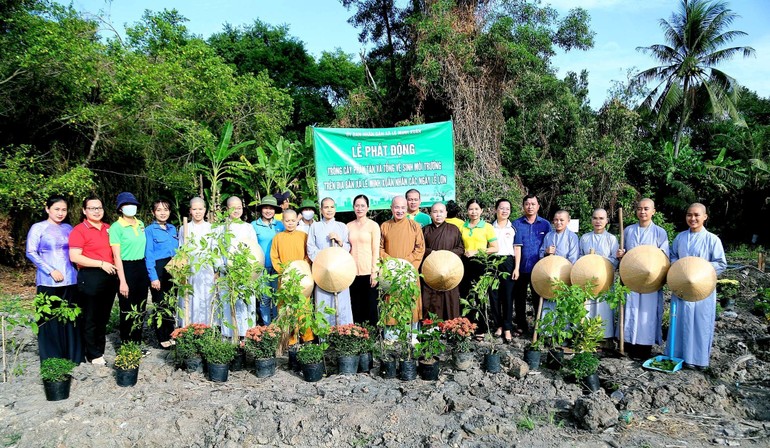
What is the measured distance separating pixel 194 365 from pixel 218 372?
35cm

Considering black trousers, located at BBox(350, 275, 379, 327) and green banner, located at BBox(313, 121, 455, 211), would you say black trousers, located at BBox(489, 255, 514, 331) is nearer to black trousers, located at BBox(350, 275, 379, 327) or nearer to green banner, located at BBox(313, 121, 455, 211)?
black trousers, located at BBox(350, 275, 379, 327)

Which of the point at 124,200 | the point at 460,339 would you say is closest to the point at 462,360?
the point at 460,339

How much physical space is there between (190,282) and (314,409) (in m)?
2.26

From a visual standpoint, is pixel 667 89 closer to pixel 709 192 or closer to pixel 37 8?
pixel 709 192

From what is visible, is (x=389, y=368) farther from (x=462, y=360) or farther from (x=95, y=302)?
(x=95, y=302)

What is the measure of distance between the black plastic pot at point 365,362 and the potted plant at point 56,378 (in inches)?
92.3

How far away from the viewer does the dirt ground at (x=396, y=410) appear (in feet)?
11.4

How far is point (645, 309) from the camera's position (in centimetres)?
520

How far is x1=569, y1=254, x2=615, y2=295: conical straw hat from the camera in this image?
4.96 metres

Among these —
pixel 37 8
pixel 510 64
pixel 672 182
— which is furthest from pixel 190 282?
pixel 672 182

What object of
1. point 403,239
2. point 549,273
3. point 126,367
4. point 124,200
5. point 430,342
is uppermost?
point 124,200

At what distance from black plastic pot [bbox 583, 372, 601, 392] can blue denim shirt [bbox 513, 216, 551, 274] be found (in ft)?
5.65

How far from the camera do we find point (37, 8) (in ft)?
27.1

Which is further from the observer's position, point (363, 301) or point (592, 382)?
point (363, 301)
